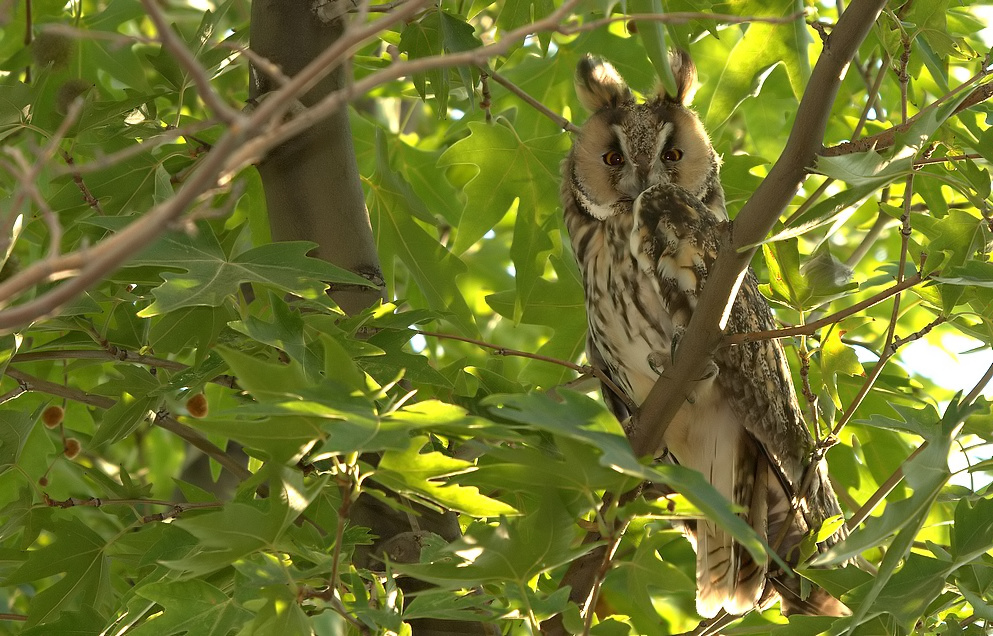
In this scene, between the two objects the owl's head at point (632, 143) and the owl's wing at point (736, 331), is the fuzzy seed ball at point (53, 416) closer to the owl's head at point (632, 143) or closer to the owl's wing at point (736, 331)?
the owl's wing at point (736, 331)

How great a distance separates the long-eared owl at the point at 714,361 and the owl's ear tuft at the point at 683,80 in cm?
16

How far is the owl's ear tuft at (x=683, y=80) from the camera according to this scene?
244 cm

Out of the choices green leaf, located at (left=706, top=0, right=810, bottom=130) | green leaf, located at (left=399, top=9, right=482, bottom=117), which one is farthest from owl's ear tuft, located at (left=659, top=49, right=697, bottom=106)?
green leaf, located at (left=399, top=9, right=482, bottom=117)

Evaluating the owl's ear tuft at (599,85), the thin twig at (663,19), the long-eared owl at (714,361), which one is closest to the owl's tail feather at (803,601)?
the long-eared owl at (714,361)

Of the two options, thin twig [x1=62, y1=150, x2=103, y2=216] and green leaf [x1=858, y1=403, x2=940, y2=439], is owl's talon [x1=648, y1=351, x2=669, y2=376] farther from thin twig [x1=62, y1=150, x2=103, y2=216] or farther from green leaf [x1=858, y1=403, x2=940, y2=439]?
thin twig [x1=62, y1=150, x2=103, y2=216]

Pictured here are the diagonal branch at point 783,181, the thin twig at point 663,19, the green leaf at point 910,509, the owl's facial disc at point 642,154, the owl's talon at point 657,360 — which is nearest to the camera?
the thin twig at point 663,19

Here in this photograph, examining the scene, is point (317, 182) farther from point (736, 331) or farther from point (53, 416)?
point (736, 331)

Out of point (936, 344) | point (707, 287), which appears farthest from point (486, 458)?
point (936, 344)

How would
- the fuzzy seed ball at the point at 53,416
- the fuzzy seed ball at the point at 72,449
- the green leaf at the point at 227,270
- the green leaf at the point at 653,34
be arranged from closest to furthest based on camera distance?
the green leaf at the point at 227,270, the green leaf at the point at 653,34, the fuzzy seed ball at the point at 72,449, the fuzzy seed ball at the point at 53,416

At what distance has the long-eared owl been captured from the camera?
1.92 meters

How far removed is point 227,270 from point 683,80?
1570 millimetres

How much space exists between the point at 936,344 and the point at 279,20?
2.05 m

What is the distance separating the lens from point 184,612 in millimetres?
1170

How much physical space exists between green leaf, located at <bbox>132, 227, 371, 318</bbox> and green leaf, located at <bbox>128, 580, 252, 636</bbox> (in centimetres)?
32
